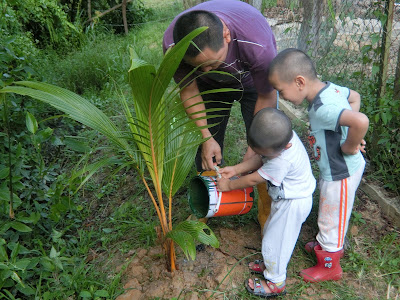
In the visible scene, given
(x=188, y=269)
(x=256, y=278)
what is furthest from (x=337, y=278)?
(x=188, y=269)

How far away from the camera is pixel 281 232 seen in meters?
2.06

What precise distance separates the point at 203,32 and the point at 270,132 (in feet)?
1.83

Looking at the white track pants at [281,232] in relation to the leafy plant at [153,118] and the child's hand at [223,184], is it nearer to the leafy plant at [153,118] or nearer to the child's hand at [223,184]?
the child's hand at [223,184]

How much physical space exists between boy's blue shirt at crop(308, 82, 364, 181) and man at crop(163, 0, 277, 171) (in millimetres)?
301

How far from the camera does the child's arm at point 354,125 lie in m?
1.80

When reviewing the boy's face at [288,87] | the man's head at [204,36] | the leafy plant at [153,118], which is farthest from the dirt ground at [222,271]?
the man's head at [204,36]

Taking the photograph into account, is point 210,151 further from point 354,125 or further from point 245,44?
point 354,125

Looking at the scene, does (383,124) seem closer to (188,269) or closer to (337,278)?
(337,278)

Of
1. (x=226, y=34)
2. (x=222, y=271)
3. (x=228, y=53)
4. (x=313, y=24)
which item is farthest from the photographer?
(x=313, y=24)

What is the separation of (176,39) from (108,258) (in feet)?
4.75

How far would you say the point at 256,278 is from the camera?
2.21 meters

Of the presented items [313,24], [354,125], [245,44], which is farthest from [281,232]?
[313,24]

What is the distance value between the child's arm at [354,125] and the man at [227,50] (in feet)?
1.53

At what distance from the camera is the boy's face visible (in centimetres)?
197
